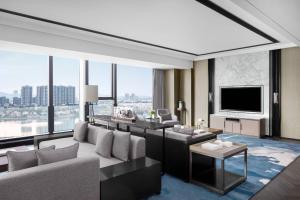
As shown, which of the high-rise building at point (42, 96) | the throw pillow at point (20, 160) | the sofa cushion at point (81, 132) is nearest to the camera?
the throw pillow at point (20, 160)

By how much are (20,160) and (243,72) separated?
21.6 feet

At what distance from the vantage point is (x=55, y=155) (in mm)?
1952

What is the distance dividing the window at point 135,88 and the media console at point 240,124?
237 centimetres

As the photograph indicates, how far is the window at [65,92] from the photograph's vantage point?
6027 mm

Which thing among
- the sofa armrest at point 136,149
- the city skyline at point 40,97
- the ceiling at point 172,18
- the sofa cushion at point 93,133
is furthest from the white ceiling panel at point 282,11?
the city skyline at point 40,97

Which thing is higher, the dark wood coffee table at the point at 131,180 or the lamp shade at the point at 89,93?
the lamp shade at the point at 89,93

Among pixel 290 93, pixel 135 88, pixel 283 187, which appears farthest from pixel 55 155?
pixel 290 93

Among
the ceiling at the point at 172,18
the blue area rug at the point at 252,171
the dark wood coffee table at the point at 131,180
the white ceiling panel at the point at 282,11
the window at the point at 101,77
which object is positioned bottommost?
the blue area rug at the point at 252,171

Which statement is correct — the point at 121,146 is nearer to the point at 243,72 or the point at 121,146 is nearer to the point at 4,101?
the point at 4,101

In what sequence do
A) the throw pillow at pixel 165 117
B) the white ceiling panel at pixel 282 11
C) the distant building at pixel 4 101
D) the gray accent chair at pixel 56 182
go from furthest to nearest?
the throw pillow at pixel 165 117 → the distant building at pixel 4 101 → the white ceiling panel at pixel 282 11 → the gray accent chair at pixel 56 182

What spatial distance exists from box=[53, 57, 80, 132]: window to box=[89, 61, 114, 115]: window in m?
0.50

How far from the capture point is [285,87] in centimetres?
580

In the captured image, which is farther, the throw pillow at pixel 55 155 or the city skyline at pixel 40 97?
the city skyline at pixel 40 97

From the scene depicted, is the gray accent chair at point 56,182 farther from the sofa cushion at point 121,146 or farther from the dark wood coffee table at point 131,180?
the sofa cushion at point 121,146
